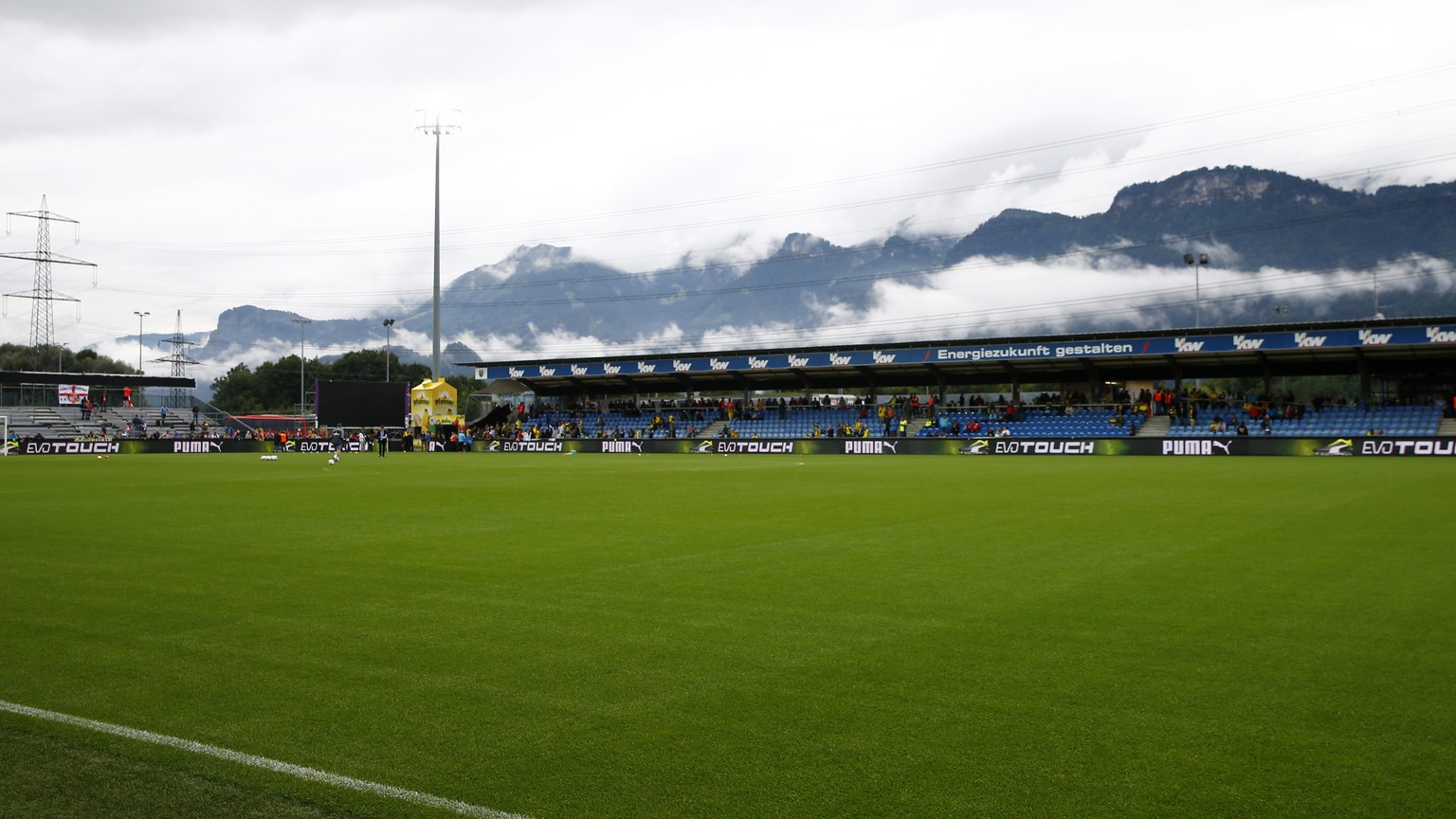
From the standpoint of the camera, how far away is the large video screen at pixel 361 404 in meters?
66.7

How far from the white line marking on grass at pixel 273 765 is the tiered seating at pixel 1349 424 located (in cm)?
4652

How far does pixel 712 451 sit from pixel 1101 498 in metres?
36.9

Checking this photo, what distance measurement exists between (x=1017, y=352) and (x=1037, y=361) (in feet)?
5.34

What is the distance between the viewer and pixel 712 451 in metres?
54.5

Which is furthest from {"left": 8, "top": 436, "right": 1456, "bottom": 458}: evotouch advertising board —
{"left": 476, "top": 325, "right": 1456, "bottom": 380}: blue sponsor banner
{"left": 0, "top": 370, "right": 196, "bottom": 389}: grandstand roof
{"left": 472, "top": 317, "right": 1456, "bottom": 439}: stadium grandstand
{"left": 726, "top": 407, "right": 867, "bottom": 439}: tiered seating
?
{"left": 0, "top": 370, "right": 196, "bottom": 389}: grandstand roof

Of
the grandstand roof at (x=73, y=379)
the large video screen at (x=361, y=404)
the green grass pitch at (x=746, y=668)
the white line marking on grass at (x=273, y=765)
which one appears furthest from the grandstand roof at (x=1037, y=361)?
the white line marking on grass at (x=273, y=765)

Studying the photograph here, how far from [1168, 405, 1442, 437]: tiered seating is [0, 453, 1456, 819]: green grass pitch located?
35691 mm

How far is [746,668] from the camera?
6.01 meters

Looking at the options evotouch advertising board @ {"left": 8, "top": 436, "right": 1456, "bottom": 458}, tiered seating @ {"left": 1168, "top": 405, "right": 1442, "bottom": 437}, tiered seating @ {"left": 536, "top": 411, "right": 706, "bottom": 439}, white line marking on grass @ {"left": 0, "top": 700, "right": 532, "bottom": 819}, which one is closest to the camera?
white line marking on grass @ {"left": 0, "top": 700, "right": 532, "bottom": 819}

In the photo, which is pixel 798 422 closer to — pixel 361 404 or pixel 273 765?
pixel 361 404

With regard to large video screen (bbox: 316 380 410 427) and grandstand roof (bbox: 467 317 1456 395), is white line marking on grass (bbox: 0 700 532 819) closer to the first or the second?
grandstand roof (bbox: 467 317 1456 395)

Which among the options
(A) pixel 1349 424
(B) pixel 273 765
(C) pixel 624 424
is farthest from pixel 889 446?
(B) pixel 273 765

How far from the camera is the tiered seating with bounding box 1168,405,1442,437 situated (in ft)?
144

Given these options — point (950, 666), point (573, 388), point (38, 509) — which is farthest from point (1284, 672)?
point (573, 388)
